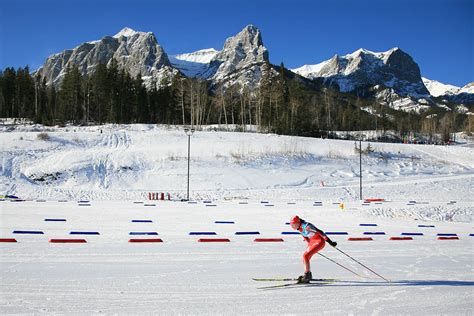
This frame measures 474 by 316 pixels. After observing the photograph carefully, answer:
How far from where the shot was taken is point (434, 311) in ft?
21.3

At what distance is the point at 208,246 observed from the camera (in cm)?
1182

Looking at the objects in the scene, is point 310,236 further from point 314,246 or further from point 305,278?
point 305,278

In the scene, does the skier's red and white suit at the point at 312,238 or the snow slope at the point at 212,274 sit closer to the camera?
the snow slope at the point at 212,274

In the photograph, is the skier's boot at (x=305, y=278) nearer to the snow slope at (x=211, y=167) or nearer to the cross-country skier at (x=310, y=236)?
the cross-country skier at (x=310, y=236)

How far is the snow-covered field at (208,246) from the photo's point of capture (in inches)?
267

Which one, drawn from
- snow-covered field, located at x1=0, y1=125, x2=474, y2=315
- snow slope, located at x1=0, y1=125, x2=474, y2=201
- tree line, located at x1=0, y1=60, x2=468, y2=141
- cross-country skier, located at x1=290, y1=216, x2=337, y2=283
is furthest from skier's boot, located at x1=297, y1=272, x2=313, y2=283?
tree line, located at x1=0, y1=60, x2=468, y2=141

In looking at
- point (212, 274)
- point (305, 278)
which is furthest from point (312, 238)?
point (212, 274)

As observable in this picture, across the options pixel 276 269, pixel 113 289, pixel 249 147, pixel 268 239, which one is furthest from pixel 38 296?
pixel 249 147

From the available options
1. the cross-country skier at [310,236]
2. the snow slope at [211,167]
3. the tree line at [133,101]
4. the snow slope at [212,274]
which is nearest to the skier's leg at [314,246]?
the cross-country skier at [310,236]

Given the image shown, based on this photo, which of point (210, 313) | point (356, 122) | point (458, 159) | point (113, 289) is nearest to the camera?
point (210, 313)

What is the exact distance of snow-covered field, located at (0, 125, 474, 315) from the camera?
678 centimetres

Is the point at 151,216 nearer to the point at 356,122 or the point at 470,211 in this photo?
the point at 470,211

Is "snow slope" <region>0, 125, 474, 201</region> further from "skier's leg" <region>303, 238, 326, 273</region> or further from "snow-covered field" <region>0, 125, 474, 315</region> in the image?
"skier's leg" <region>303, 238, 326, 273</region>

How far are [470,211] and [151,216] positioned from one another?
19.5 meters
